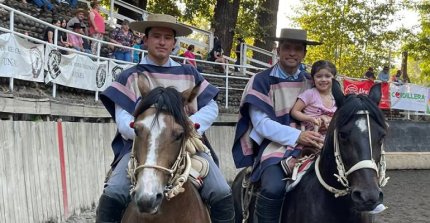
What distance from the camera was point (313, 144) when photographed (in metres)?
5.98

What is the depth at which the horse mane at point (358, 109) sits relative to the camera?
16.6 feet

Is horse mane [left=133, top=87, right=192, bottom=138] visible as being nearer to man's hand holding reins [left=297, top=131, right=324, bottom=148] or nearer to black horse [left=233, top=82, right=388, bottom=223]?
black horse [left=233, top=82, right=388, bottom=223]

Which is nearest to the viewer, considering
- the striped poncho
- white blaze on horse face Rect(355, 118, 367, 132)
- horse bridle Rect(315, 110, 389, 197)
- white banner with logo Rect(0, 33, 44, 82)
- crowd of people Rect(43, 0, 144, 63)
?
horse bridle Rect(315, 110, 389, 197)

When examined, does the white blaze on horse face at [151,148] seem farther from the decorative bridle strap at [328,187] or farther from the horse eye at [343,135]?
the decorative bridle strap at [328,187]

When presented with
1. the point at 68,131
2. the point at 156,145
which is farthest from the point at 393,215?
the point at 156,145

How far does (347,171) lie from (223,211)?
1246 millimetres

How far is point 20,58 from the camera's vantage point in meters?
10.3

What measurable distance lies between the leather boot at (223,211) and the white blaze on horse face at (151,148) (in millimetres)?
1221

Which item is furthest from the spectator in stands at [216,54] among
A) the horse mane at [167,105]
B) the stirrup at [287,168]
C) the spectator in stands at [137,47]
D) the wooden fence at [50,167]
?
the horse mane at [167,105]

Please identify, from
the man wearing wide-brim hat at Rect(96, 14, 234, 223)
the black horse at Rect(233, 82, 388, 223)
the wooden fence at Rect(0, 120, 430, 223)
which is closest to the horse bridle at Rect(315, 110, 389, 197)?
the black horse at Rect(233, 82, 388, 223)

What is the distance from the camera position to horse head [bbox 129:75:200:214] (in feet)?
14.2

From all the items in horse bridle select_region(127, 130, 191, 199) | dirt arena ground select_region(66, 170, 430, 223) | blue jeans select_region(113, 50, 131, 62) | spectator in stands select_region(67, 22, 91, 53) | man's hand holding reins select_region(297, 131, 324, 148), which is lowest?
dirt arena ground select_region(66, 170, 430, 223)

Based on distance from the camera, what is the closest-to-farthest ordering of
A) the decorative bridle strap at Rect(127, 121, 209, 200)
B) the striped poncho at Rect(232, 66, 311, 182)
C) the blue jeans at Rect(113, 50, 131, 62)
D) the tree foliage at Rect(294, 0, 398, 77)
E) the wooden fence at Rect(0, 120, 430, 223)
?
the decorative bridle strap at Rect(127, 121, 209, 200) → the striped poncho at Rect(232, 66, 311, 182) → the wooden fence at Rect(0, 120, 430, 223) → the blue jeans at Rect(113, 50, 131, 62) → the tree foliage at Rect(294, 0, 398, 77)

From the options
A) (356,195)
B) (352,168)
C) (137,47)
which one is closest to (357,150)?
(352,168)
